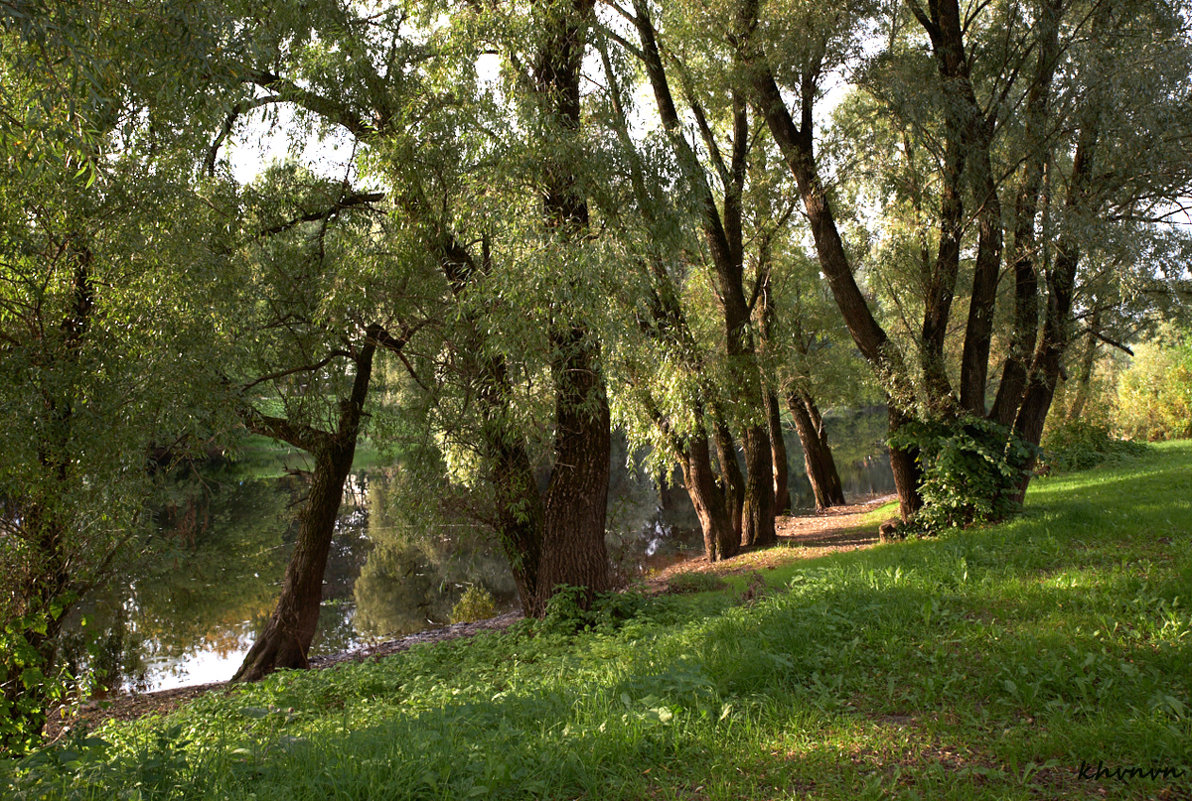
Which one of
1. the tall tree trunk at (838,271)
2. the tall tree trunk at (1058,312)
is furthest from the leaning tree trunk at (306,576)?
the tall tree trunk at (1058,312)

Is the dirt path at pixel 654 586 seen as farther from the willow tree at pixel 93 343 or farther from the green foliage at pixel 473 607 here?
the willow tree at pixel 93 343

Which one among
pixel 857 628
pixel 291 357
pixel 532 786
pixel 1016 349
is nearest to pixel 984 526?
pixel 1016 349

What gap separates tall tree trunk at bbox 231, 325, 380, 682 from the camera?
10.2 metres

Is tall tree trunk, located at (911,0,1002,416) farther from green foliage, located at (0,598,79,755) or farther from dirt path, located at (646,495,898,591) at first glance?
green foliage, located at (0,598,79,755)

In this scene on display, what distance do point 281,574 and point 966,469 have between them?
14.5m

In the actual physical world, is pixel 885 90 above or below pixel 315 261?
above

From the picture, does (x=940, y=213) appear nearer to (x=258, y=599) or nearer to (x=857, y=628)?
(x=857, y=628)

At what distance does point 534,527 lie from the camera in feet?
32.3

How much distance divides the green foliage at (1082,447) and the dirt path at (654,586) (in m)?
4.16

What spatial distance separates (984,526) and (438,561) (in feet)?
40.2

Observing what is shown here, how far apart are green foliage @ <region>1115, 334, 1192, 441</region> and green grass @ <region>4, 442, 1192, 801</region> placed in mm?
17169

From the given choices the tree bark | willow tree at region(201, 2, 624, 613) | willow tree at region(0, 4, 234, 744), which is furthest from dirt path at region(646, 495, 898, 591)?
willow tree at region(0, 4, 234, 744)

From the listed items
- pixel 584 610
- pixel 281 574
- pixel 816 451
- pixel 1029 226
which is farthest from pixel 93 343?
pixel 816 451

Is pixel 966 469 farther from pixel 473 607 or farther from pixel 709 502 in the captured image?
pixel 473 607
